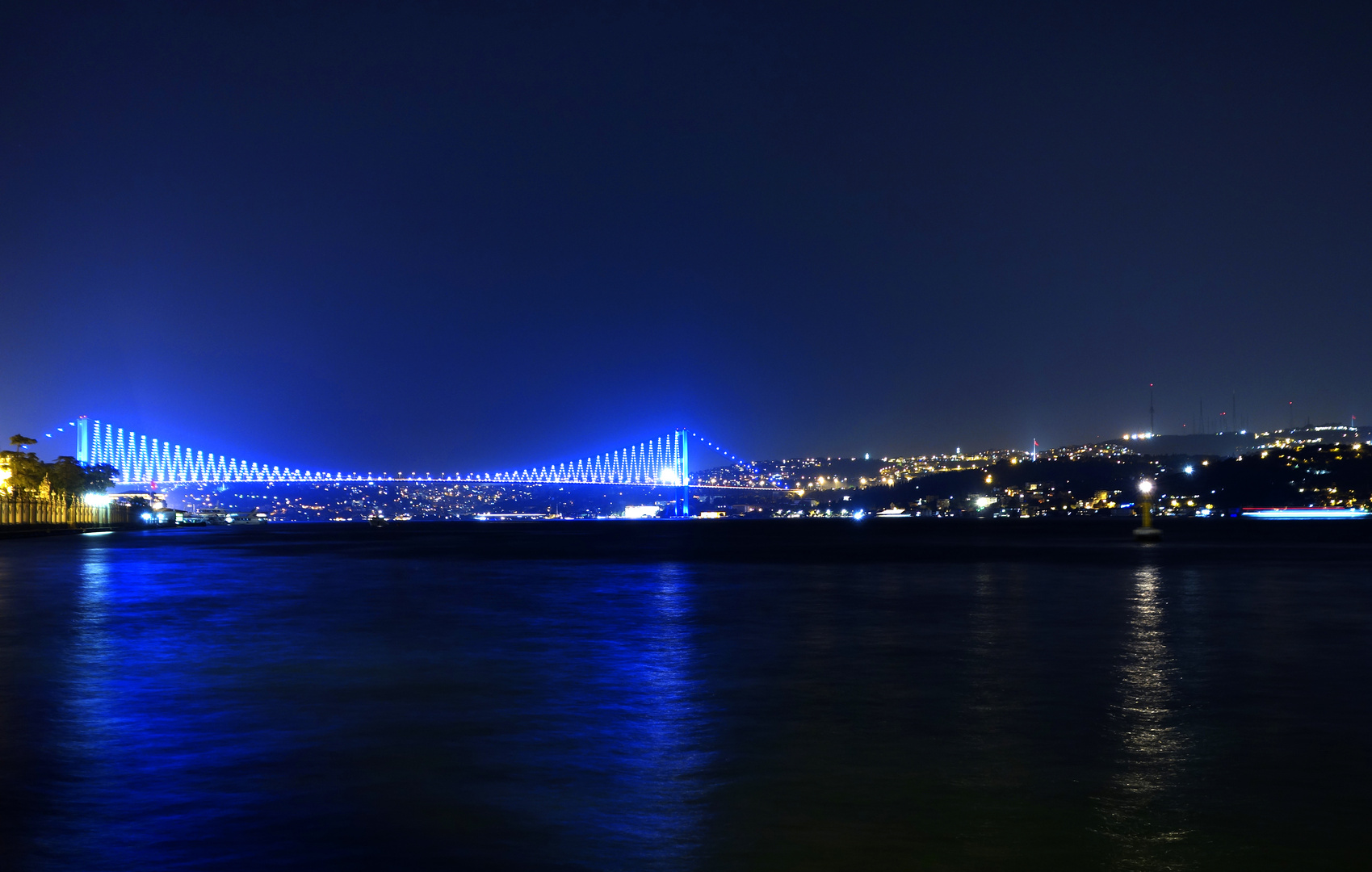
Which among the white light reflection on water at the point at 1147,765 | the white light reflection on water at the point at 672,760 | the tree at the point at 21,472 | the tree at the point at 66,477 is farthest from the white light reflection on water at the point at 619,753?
the tree at the point at 66,477

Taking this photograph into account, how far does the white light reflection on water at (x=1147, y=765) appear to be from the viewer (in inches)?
228

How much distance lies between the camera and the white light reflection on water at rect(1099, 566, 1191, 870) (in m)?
5.79

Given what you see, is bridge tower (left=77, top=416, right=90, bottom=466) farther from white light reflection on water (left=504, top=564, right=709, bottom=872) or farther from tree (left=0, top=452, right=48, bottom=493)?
white light reflection on water (left=504, top=564, right=709, bottom=872)

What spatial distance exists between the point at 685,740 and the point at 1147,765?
2.86m

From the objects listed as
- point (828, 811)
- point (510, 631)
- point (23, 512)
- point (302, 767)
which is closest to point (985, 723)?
point (828, 811)

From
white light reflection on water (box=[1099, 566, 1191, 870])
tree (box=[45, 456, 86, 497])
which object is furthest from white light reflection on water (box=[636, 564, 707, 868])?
tree (box=[45, 456, 86, 497])

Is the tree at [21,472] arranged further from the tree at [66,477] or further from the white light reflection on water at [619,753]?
the white light reflection on water at [619,753]

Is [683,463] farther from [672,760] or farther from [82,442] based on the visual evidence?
[672,760]

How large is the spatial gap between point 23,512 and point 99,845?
79367mm

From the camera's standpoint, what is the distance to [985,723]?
9398 mm

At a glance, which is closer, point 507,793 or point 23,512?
→ point 507,793

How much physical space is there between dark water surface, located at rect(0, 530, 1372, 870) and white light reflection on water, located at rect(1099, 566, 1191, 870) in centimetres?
3

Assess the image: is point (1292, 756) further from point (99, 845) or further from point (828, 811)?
point (99, 845)

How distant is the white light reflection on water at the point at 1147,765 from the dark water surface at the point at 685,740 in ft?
0.10
